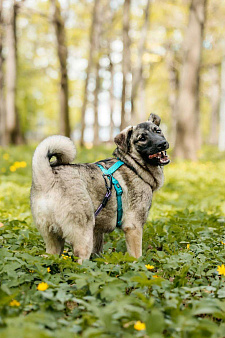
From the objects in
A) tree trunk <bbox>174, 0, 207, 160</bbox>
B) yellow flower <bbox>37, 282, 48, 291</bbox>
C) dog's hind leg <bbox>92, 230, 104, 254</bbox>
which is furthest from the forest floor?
tree trunk <bbox>174, 0, 207, 160</bbox>

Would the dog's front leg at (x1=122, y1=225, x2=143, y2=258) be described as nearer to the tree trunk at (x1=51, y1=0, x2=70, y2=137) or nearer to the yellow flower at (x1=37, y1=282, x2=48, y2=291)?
the yellow flower at (x1=37, y1=282, x2=48, y2=291)

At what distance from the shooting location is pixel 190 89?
49.0 ft

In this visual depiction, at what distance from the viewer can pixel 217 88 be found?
32.5m

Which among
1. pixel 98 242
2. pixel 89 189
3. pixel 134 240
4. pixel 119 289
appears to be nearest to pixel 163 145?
pixel 89 189

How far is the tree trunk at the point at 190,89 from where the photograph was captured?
48.4 feet

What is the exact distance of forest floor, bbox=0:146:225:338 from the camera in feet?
7.98

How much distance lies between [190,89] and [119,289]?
12986mm

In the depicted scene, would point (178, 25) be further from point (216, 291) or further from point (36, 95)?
point (216, 291)

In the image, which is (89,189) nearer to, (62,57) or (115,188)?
(115,188)

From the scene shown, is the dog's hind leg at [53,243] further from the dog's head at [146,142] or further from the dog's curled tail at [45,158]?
the dog's head at [146,142]

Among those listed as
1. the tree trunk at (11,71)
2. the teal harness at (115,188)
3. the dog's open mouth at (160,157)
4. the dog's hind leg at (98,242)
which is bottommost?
the dog's hind leg at (98,242)

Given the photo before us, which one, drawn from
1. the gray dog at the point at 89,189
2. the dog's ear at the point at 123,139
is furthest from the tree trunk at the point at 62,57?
the dog's ear at the point at 123,139

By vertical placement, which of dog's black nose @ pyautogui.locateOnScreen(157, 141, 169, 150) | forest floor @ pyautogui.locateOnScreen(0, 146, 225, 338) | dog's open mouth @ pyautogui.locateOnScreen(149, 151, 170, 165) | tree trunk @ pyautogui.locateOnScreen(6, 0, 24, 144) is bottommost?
forest floor @ pyautogui.locateOnScreen(0, 146, 225, 338)

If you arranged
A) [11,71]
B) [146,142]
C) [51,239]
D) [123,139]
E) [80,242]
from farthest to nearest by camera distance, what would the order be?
[11,71], [123,139], [146,142], [51,239], [80,242]
